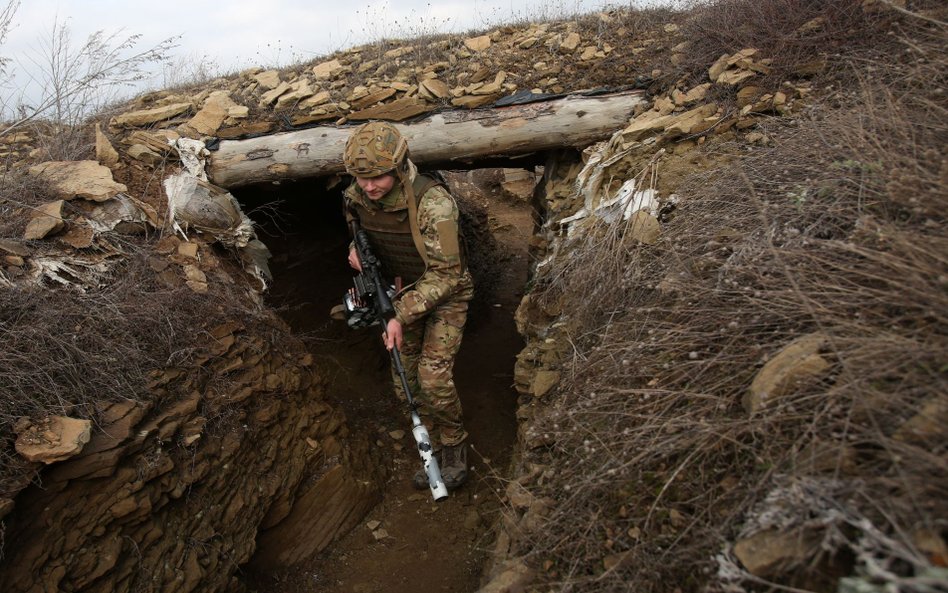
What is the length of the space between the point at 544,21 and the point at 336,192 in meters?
2.76

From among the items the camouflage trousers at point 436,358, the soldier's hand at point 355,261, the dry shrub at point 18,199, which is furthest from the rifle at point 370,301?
the dry shrub at point 18,199

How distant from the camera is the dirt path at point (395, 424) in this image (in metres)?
3.66

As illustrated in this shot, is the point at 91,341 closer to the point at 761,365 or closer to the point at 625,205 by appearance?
the point at 625,205

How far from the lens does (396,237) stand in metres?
3.76

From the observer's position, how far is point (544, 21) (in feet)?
18.5

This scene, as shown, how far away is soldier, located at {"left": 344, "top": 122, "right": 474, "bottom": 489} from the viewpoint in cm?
343

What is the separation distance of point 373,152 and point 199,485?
7.08ft

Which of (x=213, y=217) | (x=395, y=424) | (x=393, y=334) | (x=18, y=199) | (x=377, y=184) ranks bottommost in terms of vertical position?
(x=395, y=424)

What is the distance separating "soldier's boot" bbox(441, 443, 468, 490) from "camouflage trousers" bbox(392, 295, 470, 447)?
Result: 23 centimetres

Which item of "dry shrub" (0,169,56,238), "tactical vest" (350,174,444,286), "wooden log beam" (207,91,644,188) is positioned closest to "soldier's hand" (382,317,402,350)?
"tactical vest" (350,174,444,286)

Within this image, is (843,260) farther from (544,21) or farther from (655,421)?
(544,21)

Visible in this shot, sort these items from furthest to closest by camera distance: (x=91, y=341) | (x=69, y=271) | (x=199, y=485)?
(x=69, y=271)
(x=199, y=485)
(x=91, y=341)

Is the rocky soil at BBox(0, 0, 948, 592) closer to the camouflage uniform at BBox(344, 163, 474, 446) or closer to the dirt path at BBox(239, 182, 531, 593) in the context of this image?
the dirt path at BBox(239, 182, 531, 593)

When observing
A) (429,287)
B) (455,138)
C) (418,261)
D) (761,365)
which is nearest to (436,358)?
(429,287)
